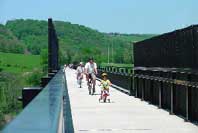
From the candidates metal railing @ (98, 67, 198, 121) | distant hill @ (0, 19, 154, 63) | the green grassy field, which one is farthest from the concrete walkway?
the green grassy field

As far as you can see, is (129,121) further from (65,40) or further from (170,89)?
(65,40)

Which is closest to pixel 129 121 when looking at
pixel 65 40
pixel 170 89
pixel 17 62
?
pixel 170 89

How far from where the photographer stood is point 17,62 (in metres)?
157

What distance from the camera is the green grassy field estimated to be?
148 meters

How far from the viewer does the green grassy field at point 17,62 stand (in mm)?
147938

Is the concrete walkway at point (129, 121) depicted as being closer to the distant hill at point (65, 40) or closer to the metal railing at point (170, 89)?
the metal railing at point (170, 89)

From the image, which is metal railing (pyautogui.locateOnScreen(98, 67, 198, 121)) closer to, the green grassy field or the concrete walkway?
the concrete walkway

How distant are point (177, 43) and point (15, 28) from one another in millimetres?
143526

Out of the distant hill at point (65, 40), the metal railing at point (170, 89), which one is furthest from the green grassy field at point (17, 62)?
the metal railing at point (170, 89)

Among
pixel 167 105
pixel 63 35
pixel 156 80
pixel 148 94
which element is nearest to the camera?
pixel 167 105

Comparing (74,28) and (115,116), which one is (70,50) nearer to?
(74,28)

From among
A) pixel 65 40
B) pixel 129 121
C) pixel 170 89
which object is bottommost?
pixel 129 121

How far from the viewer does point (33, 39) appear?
14412 cm

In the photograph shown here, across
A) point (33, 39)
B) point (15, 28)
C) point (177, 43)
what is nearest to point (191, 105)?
point (177, 43)
